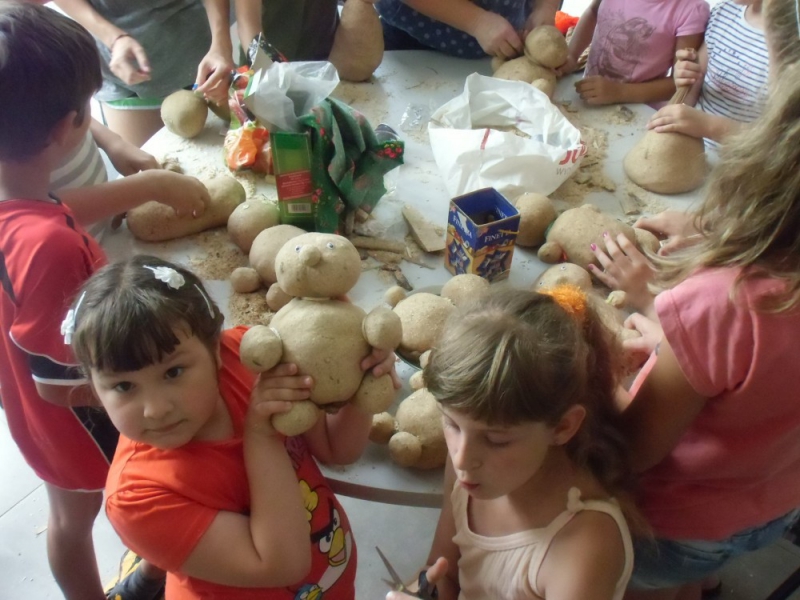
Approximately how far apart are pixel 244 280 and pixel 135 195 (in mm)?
253

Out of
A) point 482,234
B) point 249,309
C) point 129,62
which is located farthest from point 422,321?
point 129,62

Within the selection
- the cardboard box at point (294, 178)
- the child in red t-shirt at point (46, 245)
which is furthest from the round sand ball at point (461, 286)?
the child in red t-shirt at point (46, 245)

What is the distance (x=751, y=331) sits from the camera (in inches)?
25.0

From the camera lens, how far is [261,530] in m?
0.71

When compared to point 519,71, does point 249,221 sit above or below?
below

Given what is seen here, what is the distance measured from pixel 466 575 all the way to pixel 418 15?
1.39m

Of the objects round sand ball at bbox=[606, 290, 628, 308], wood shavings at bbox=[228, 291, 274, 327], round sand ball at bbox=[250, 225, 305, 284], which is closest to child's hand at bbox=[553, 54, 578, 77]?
round sand ball at bbox=[606, 290, 628, 308]

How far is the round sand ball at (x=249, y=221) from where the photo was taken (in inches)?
43.4

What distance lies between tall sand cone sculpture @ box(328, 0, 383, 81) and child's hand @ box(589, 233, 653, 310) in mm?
775

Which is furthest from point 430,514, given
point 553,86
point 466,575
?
point 553,86

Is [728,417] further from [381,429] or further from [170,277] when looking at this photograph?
[170,277]

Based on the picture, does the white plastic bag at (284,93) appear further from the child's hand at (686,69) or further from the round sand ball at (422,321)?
the child's hand at (686,69)

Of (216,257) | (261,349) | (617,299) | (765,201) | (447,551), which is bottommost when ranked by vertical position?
(447,551)

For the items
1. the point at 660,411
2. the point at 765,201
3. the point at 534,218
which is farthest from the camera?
the point at 534,218
